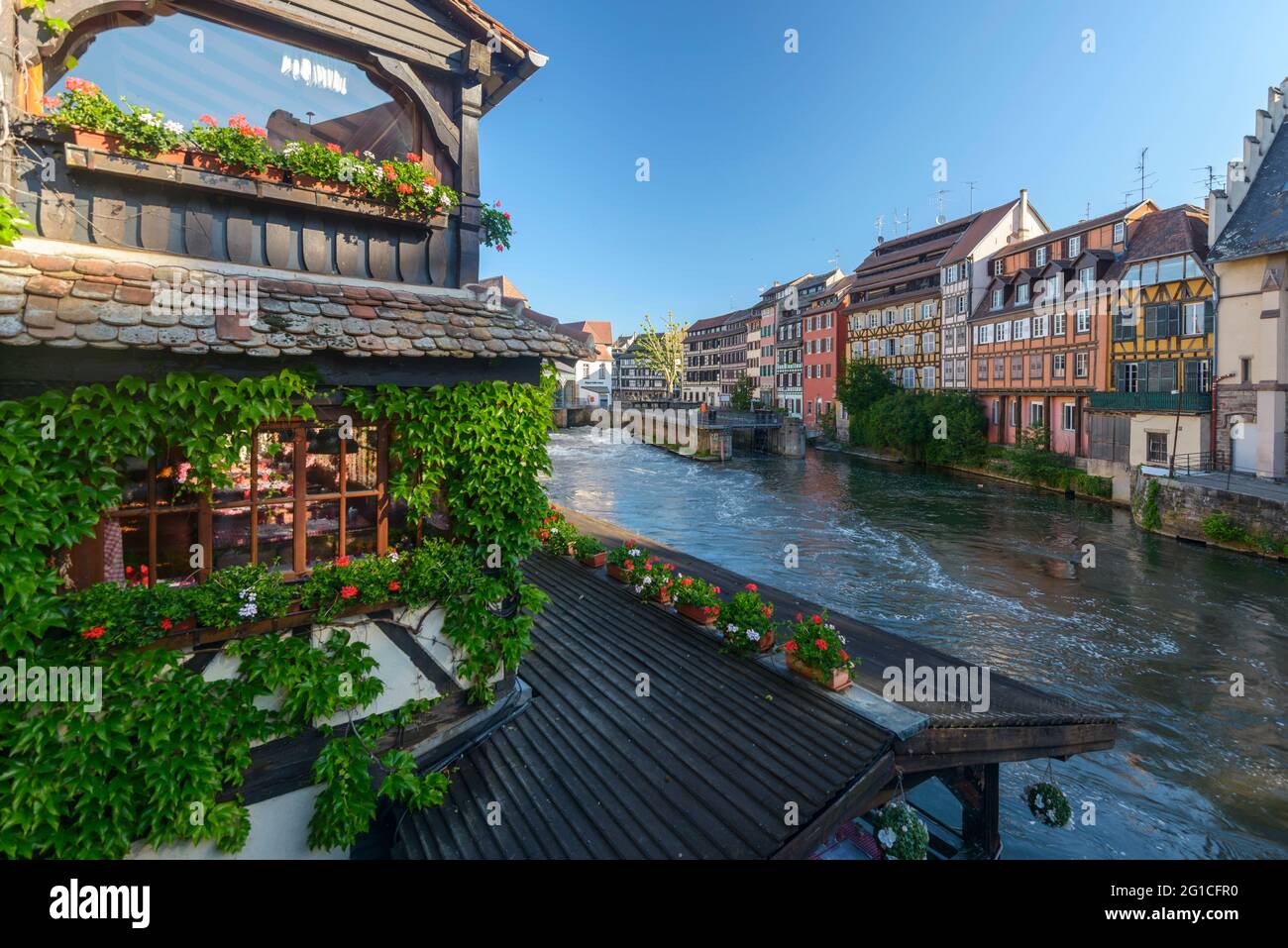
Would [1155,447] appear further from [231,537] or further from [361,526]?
[231,537]

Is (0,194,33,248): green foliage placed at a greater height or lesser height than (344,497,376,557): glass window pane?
greater

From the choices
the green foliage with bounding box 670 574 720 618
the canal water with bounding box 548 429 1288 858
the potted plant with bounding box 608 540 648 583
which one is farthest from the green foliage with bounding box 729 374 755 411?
the green foliage with bounding box 670 574 720 618

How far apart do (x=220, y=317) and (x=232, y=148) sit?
1707 millimetres

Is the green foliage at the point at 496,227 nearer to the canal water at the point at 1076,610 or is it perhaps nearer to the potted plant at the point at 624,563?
the potted plant at the point at 624,563

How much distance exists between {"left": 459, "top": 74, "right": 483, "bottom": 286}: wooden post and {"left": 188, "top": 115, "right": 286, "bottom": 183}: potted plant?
1.79 m

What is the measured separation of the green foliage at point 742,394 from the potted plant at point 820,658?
7245cm

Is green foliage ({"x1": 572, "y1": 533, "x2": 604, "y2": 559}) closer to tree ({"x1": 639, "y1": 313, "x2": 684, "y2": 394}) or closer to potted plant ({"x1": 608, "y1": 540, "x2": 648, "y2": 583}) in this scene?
potted plant ({"x1": 608, "y1": 540, "x2": 648, "y2": 583})

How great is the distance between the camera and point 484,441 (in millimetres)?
6078

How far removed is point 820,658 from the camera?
688 centimetres

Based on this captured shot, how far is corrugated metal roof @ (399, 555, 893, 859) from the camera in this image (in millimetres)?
5039

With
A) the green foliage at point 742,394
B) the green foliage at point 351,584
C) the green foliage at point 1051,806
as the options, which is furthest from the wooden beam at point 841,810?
the green foliage at point 742,394

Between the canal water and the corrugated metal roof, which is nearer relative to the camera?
the corrugated metal roof

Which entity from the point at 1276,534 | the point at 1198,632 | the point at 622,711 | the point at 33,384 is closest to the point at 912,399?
the point at 1276,534
